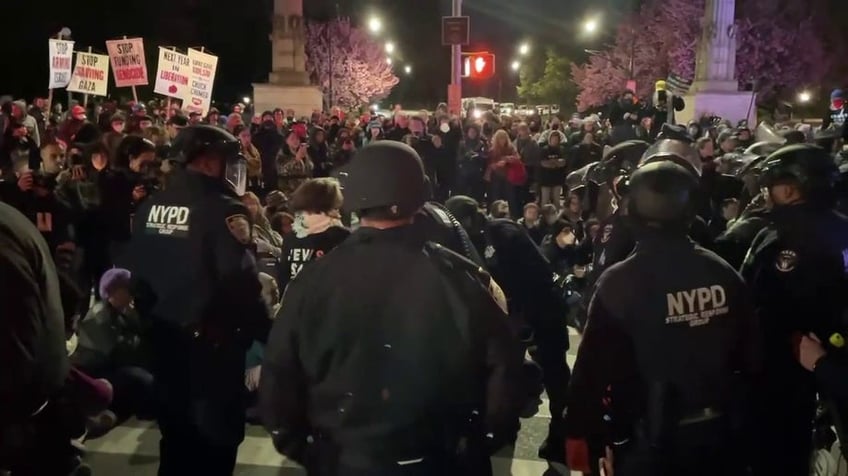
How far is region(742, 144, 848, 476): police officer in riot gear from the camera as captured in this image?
379 centimetres

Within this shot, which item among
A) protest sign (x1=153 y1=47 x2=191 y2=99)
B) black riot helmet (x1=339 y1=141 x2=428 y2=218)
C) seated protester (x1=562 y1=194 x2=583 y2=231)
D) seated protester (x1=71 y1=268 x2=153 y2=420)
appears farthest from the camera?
protest sign (x1=153 y1=47 x2=191 y2=99)

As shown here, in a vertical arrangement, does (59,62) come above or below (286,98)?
below

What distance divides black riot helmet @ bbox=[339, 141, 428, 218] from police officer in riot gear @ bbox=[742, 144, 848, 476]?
1.95 metres

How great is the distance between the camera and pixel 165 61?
14.2 metres

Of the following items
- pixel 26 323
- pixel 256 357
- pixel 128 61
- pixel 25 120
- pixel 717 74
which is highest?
pixel 717 74

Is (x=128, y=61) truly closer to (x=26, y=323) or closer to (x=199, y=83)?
(x=199, y=83)

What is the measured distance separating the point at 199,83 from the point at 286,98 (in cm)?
1081

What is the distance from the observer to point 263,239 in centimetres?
677

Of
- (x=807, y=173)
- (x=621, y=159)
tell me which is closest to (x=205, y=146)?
(x=621, y=159)

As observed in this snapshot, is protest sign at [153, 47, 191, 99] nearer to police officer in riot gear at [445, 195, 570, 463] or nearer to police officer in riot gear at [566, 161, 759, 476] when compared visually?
police officer in riot gear at [445, 195, 570, 463]

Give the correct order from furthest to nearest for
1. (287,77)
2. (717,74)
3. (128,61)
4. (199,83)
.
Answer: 1. (287,77)
2. (717,74)
3. (128,61)
4. (199,83)

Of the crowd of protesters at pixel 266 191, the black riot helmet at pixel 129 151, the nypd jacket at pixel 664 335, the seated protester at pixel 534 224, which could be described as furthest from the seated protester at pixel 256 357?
the seated protester at pixel 534 224

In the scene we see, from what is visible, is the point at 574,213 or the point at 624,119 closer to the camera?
the point at 574,213

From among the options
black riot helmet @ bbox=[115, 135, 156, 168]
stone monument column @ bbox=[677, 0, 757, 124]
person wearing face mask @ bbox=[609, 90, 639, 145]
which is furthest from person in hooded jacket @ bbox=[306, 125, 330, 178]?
stone monument column @ bbox=[677, 0, 757, 124]
